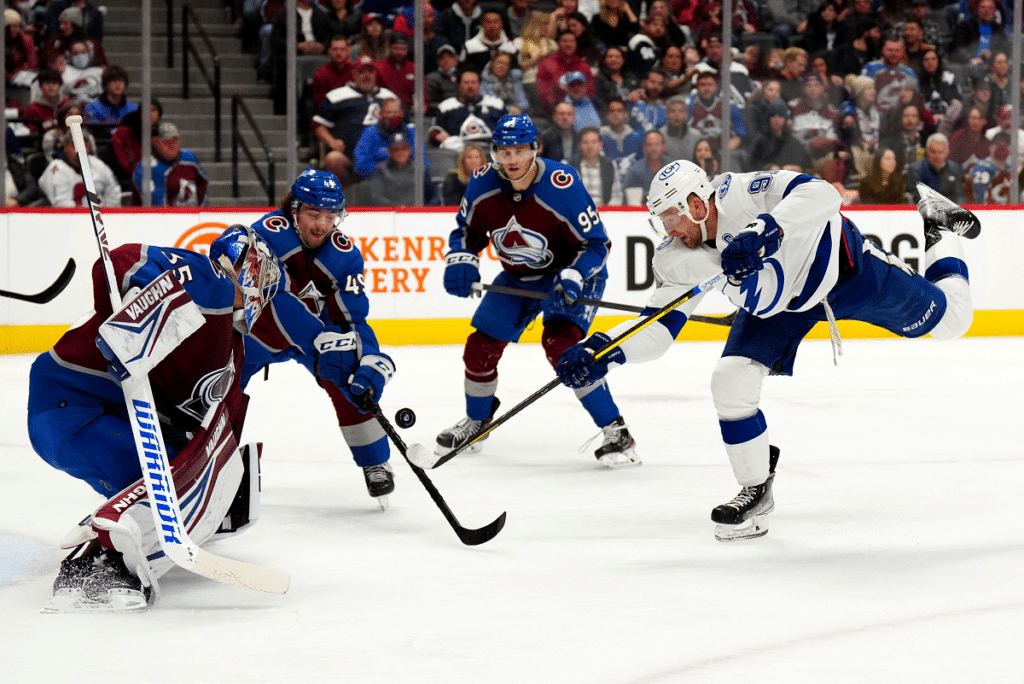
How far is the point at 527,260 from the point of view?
3.91 m

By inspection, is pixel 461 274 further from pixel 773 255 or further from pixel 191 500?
pixel 191 500

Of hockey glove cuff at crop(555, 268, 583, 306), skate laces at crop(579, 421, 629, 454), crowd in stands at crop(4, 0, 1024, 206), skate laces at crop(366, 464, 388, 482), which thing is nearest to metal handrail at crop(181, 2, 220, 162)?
crowd in stands at crop(4, 0, 1024, 206)

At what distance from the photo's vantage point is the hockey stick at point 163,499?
7.29 feet

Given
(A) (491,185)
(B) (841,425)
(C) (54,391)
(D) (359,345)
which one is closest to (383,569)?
(D) (359,345)

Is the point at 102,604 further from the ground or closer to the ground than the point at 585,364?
closer to the ground

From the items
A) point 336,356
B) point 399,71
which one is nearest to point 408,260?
point 399,71

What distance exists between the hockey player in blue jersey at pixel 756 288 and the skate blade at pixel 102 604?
1.11 meters

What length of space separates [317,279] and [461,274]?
0.70 m

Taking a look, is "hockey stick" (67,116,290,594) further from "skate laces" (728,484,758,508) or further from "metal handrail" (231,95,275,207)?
Answer: "metal handrail" (231,95,275,207)

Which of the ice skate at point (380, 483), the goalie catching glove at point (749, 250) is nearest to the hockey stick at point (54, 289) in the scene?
the ice skate at point (380, 483)

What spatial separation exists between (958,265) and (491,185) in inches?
57.2

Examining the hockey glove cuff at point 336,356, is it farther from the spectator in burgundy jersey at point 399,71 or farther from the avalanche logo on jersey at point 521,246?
the spectator in burgundy jersey at point 399,71

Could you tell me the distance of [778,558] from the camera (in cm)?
268

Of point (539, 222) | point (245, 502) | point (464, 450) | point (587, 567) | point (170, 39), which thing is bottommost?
point (464, 450)
